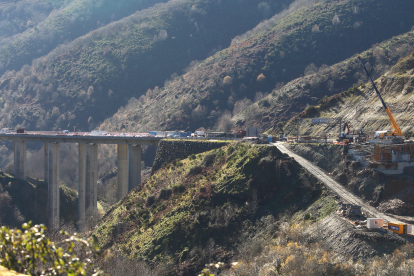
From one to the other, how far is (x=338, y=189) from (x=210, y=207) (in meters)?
11.0

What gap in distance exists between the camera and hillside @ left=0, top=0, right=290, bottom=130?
14538 cm

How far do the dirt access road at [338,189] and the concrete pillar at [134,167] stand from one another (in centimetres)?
2564

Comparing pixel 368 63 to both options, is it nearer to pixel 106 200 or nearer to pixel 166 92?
pixel 166 92

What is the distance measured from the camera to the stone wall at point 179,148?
48.9 m

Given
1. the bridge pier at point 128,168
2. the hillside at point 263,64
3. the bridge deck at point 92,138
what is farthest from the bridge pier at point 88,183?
the hillside at point 263,64

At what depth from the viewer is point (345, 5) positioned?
438ft

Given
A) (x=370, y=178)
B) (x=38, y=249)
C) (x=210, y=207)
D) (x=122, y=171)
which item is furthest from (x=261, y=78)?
(x=38, y=249)

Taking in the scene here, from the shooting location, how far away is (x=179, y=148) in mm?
51094

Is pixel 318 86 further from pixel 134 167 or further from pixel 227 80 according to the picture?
pixel 134 167

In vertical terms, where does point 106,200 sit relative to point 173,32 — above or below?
below

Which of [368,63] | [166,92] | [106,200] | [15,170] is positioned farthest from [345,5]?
[15,170]

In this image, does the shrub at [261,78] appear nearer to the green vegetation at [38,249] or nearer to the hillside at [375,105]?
the hillside at [375,105]

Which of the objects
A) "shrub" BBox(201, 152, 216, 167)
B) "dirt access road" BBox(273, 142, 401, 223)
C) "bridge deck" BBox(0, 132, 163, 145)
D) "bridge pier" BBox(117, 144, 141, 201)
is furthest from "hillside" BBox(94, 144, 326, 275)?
"bridge deck" BBox(0, 132, 163, 145)

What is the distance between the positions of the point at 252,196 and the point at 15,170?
208 ft
